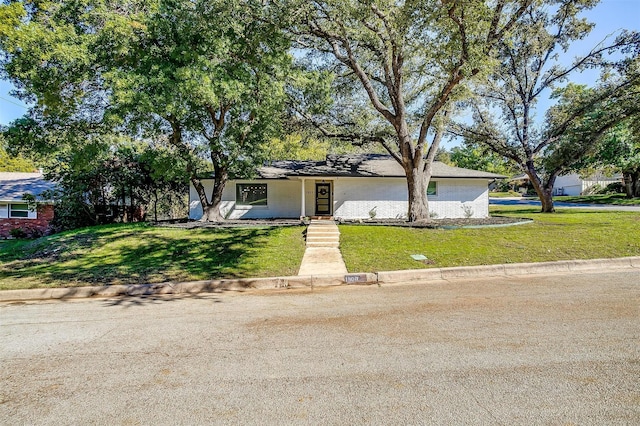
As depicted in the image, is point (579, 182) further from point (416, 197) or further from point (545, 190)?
point (416, 197)

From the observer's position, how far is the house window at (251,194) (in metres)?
20.1

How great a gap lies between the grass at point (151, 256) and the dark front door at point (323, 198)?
6.40 m

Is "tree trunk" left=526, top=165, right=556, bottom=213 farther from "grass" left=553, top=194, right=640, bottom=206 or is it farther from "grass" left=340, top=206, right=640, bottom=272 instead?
"grass" left=553, top=194, right=640, bottom=206

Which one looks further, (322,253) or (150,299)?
(322,253)

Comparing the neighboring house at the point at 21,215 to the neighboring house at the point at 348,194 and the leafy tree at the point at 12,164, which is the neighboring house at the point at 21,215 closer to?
the neighboring house at the point at 348,194

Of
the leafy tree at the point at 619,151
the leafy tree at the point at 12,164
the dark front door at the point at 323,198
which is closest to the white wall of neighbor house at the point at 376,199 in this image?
the dark front door at the point at 323,198

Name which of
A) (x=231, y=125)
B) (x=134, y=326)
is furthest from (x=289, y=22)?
(x=134, y=326)

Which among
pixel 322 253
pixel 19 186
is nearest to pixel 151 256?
pixel 322 253

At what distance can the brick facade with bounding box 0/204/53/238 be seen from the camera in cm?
1847

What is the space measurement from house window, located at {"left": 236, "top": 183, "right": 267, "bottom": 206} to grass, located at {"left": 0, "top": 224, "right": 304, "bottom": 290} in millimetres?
6351

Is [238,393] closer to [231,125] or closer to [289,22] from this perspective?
[289,22]

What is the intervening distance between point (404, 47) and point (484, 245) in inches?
290

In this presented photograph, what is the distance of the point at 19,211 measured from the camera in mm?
18797

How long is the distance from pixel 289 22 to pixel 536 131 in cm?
1780
